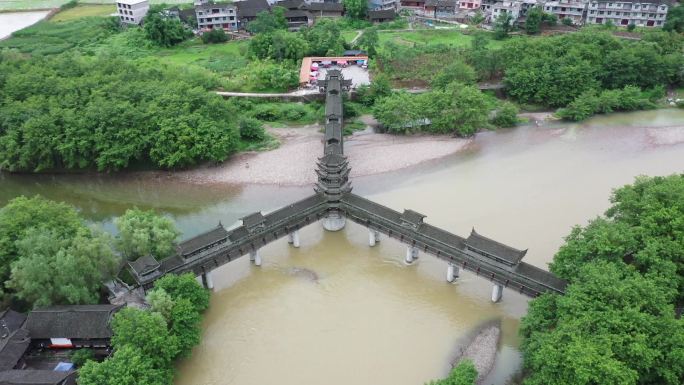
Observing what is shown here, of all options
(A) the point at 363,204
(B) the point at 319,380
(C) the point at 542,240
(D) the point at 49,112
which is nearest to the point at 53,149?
(D) the point at 49,112

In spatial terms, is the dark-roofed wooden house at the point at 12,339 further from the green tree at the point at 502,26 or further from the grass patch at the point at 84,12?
the grass patch at the point at 84,12

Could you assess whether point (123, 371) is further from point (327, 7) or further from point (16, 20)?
Answer: point (16, 20)

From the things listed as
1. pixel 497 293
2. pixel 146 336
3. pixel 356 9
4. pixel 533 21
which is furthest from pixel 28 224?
pixel 533 21

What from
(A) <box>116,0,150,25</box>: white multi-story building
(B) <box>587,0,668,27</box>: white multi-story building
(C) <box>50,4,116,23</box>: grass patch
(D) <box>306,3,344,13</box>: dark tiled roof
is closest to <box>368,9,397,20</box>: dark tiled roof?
(D) <box>306,3,344,13</box>: dark tiled roof

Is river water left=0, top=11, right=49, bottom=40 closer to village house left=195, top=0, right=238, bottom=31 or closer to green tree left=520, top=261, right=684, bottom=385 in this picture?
village house left=195, top=0, right=238, bottom=31

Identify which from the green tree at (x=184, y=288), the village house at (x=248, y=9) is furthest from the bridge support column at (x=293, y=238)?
the village house at (x=248, y=9)
